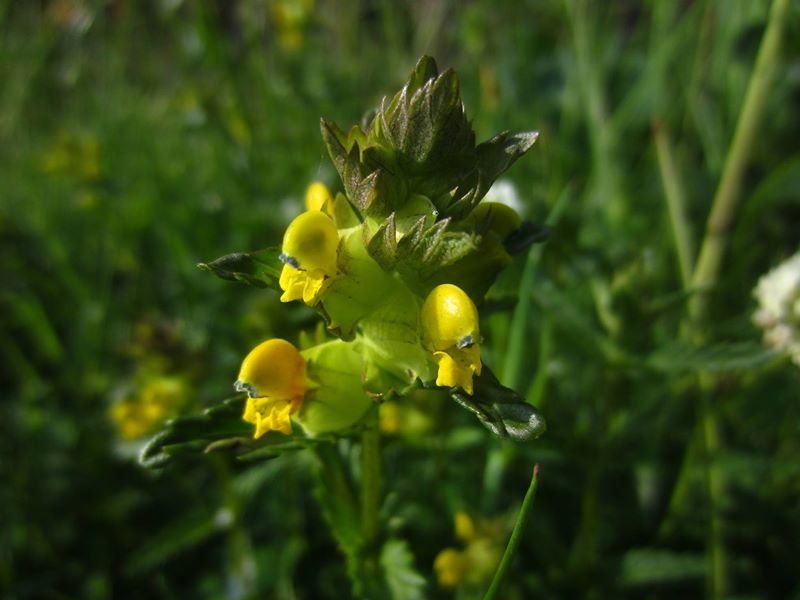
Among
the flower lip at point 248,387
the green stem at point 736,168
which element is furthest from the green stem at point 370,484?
the green stem at point 736,168

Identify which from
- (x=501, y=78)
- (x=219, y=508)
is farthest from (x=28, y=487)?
(x=501, y=78)

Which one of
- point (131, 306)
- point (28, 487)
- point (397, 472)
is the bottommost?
point (397, 472)

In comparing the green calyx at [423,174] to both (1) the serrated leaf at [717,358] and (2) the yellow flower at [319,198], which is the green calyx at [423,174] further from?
(1) the serrated leaf at [717,358]

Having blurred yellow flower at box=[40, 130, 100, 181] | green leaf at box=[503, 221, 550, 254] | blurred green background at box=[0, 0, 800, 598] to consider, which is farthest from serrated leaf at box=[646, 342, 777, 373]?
blurred yellow flower at box=[40, 130, 100, 181]

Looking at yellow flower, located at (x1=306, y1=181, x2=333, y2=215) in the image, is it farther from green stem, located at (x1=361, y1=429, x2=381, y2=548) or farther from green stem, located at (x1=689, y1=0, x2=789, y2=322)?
green stem, located at (x1=689, y1=0, x2=789, y2=322)

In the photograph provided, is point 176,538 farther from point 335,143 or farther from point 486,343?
point 335,143

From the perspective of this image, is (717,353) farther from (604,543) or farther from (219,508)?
(219,508)
